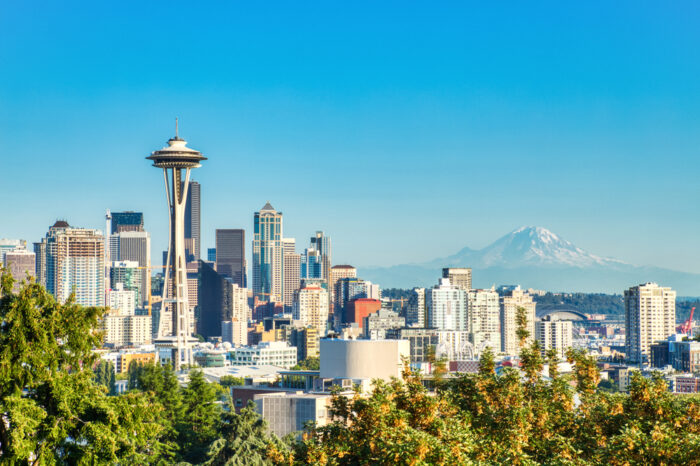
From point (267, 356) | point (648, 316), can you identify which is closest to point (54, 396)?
point (267, 356)

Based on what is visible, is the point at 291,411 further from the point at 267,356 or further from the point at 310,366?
the point at 267,356

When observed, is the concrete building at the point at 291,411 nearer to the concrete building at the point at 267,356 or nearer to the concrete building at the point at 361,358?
the concrete building at the point at 361,358

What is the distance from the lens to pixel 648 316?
193875mm

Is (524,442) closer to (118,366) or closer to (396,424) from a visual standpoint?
(396,424)

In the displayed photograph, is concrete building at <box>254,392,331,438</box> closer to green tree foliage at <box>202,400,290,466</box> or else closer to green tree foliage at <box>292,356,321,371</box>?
green tree foliage at <box>202,400,290,466</box>

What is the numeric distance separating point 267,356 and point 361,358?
395 ft

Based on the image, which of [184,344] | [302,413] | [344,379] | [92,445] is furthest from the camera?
[184,344]

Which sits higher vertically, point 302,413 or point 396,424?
point 396,424

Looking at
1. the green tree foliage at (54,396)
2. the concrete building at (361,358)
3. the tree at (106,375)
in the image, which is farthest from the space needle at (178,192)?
the green tree foliage at (54,396)

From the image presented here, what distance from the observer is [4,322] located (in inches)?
834

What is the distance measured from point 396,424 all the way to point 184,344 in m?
150

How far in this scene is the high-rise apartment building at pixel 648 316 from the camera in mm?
192125

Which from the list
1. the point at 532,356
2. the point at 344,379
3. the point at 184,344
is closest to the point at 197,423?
the point at 344,379

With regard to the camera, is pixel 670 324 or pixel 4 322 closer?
pixel 4 322
